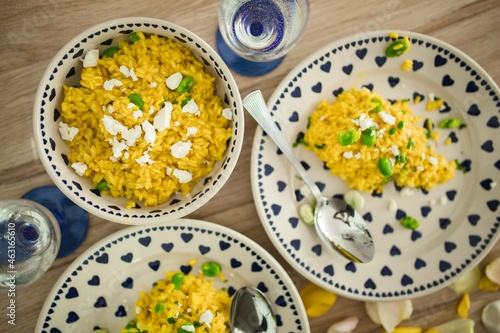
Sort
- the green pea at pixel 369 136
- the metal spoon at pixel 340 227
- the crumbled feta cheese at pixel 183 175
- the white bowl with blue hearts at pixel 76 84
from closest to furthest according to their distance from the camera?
1. the white bowl with blue hearts at pixel 76 84
2. the crumbled feta cheese at pixel 183 175
3. the green pea at pixel 369 136
4. the metal spoon at pixel 340 227

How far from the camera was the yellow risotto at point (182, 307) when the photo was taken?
157 centimetres

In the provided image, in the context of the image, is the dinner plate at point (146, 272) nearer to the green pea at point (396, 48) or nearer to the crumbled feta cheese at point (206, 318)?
the crumbled feta cheese at point (206, 318)

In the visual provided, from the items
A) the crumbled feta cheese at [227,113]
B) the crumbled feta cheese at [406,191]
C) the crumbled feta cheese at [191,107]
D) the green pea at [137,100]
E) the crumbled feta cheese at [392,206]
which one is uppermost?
the green pea at [137,100]

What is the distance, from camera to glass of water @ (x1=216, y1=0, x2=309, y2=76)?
1531mm

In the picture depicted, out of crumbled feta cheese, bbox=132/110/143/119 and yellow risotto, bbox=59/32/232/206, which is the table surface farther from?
crumbled feta cheese, bbox=132/110/143/119

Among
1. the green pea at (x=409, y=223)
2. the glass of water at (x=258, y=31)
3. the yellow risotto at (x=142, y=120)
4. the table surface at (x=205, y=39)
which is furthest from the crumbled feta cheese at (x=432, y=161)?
the yellow risotto at (x=142, y=120)

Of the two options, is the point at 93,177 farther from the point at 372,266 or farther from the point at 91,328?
the point at 372,266

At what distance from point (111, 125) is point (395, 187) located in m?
1.07

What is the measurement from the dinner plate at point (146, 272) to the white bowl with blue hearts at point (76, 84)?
178mm

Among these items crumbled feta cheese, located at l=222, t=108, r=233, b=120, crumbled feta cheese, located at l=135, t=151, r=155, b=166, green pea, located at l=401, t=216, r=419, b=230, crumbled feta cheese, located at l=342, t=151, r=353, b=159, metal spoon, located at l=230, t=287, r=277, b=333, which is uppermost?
crumbled feta cheese, located at l=222, t=108, r=233, b=120

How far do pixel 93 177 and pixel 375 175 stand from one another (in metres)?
0.98

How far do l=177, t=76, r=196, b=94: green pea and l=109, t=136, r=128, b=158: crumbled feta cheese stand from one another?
0.79 feet

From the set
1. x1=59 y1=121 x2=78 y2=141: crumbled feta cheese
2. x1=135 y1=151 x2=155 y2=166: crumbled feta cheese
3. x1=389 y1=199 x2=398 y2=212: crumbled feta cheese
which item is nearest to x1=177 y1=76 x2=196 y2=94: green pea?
x1=135 y1=151 x2=155 y2=166: crumbled feta cheese

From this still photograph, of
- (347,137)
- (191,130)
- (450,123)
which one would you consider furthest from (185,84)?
(450,123)
